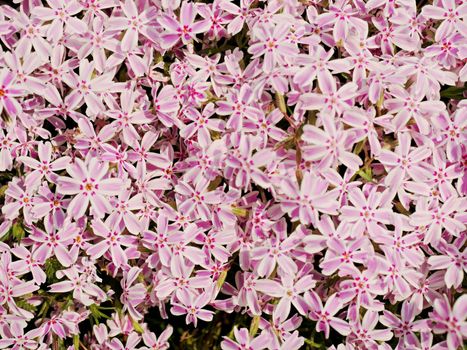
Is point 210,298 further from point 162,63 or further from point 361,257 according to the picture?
point 162,63

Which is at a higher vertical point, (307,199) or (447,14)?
(447,14)

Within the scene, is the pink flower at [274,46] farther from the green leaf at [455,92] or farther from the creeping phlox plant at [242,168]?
the green leaf at [455,92]

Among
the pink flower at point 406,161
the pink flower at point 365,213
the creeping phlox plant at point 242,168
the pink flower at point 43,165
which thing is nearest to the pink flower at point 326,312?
the creeping phlox plant at point 242,168

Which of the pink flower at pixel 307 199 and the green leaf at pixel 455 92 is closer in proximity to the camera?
the pink flower at pixel 307 199

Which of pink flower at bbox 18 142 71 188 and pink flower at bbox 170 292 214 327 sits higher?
pink flower at bbox 18 142 71 188

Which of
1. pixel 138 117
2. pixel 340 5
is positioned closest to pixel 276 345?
pixel 138 117

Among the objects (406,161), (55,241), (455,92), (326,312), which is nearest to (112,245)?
(55,241)

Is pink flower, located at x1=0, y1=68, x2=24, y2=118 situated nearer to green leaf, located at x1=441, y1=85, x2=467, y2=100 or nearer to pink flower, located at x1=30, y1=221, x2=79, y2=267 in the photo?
pink flower, located at x1=30, y1=221, x2=79, y2=267

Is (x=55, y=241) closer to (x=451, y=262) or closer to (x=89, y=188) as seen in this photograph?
(x=89, y=188)

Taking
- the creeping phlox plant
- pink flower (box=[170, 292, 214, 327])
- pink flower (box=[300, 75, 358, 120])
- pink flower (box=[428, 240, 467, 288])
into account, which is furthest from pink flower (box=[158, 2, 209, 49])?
pink flower (box=[428, 240, 467, 288])
